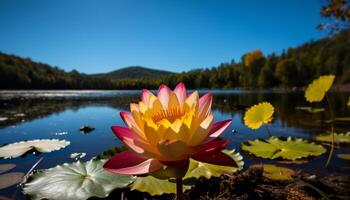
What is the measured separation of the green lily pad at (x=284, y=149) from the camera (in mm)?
2526

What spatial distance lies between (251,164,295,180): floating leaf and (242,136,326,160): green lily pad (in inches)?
4.5

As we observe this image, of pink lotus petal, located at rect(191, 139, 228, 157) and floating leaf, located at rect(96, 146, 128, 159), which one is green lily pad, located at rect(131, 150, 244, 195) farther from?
pink lotus petal, located at rect(191, 139, 228, 157)

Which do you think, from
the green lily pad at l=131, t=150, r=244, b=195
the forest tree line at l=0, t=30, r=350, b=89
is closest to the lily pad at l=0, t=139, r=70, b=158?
the green lily pad at l=131, t=150, r=244, b=195

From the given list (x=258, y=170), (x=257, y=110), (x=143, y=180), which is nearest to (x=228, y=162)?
(x=143, y=180)

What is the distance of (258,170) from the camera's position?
204 cm

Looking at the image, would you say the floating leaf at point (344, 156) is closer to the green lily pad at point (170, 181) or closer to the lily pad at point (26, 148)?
the green lily pad at point (170, 181)

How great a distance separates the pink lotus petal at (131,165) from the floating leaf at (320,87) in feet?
7.72

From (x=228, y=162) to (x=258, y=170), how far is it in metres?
1.43

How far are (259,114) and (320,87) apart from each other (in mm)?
699

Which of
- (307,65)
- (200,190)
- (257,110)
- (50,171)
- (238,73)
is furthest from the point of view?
(238,73)

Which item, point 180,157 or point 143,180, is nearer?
point 180,157

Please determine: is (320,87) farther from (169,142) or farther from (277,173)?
(169,142)

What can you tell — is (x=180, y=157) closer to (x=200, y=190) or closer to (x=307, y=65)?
(x=200, y=190)

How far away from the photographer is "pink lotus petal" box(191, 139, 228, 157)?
0.74 metres
